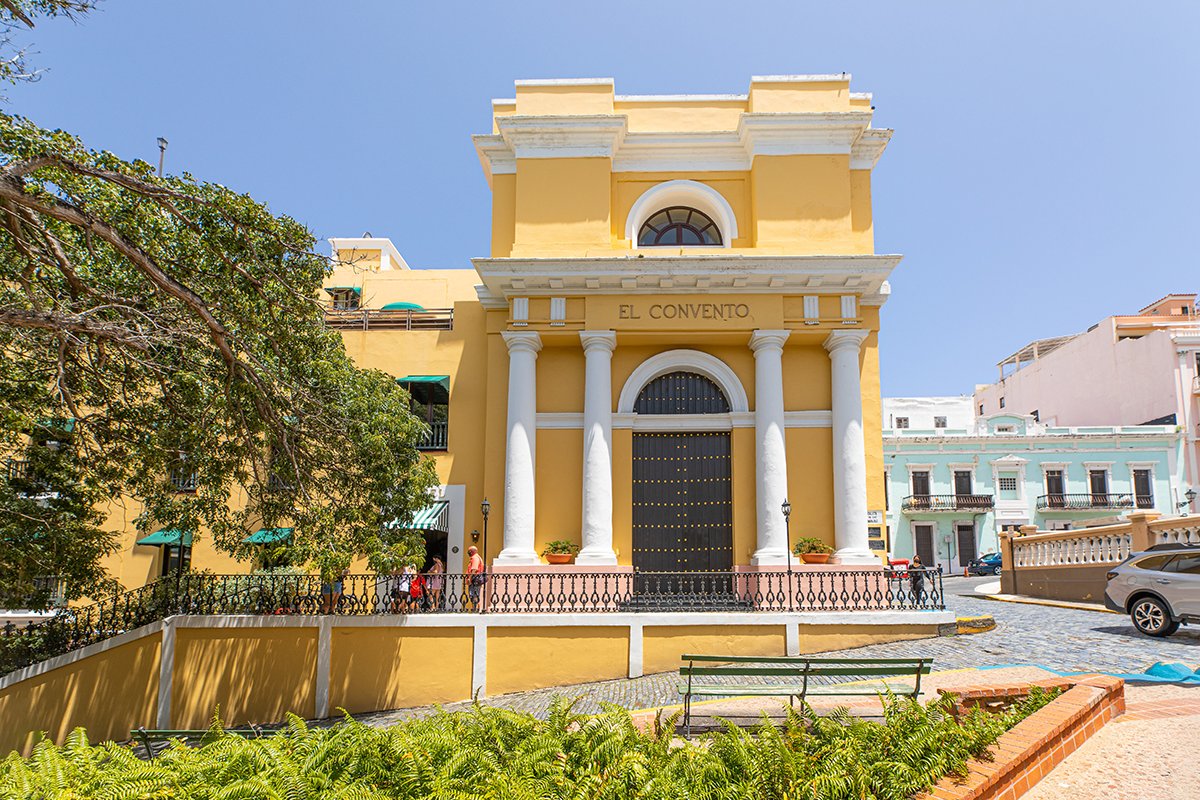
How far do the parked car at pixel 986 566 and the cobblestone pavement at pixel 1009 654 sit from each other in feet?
80.5

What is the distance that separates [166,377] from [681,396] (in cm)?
977

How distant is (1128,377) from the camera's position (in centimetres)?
4141

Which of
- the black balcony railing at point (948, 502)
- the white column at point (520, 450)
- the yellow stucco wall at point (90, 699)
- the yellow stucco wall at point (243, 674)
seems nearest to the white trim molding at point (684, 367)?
the white column at point (520, 450)

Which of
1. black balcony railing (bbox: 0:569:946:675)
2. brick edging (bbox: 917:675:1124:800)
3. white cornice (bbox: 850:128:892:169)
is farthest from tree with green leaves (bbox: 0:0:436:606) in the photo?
white cornice (bbox: 850:128:892:169)

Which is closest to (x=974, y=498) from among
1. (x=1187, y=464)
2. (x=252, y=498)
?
(x=1187, y=464)

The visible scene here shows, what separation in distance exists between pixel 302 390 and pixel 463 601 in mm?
4435

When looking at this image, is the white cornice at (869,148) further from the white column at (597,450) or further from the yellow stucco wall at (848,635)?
the yellow stucco wall at (848,635)

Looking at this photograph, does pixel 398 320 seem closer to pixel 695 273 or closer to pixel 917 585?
pixel 695 273

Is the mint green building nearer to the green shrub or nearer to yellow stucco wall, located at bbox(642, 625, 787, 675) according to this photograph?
yellow stucco wall, located at bbox(642, 625, 787, 675)

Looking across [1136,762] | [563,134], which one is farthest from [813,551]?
[563,134]

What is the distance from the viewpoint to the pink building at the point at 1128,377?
126 feet

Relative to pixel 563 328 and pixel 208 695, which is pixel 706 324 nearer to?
pixel 563 328

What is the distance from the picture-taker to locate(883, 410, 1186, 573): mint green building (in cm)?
3791

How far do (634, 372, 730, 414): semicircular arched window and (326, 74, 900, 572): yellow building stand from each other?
0.14ft
